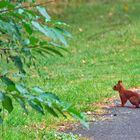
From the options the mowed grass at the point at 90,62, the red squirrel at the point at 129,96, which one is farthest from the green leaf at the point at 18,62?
the red squirrel at the point at 129,96

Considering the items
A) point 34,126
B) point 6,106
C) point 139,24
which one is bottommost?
point 34,126

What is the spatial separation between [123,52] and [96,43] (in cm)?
193

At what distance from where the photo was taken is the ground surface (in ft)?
21.8

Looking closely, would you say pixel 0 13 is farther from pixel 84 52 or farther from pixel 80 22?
pixel 80 22

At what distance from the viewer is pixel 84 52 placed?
16469 mm

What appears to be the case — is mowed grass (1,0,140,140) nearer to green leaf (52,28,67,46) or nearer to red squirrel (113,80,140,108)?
red squirrel (113,80,140,108)

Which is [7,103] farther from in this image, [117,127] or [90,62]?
[90,62]

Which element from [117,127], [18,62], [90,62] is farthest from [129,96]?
[90,62]

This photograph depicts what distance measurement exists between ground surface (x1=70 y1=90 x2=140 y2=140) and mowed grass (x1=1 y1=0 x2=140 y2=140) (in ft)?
1.46

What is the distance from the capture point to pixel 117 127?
23.4ft

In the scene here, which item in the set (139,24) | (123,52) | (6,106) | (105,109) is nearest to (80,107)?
(105,109)

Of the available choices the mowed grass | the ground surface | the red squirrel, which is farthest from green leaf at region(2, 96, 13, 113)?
the red squirrel

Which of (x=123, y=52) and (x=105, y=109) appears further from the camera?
(x=123, y=52)

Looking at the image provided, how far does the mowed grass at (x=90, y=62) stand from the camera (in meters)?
7.47
